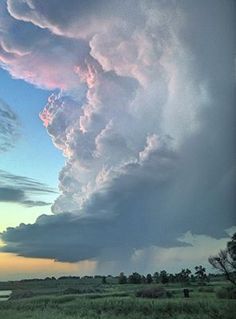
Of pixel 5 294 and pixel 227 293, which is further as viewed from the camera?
pixel 5 294

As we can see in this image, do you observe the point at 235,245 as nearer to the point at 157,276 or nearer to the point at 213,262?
the point at 213,262

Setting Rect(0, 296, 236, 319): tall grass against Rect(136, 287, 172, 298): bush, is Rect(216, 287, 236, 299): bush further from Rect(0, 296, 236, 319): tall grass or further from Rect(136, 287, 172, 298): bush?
Rect(136, 287, 172, 298): bush

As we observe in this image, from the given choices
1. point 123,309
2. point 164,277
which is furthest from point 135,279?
point 123,309

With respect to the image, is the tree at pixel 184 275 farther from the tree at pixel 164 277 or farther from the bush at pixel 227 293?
the bush at pixel 227 293

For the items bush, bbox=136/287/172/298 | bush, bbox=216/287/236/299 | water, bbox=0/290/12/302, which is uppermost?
water, bbox=0/290/12/302

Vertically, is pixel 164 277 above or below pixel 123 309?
above

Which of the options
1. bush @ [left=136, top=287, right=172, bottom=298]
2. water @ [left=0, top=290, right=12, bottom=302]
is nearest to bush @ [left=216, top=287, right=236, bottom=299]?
bush @ [left=136, top=287, right=172, bottom=298]

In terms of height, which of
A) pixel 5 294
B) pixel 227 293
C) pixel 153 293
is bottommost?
A: pixel 227 293

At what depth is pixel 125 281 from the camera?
6600 centimetres

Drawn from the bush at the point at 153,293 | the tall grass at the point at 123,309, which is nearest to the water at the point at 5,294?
the tall grass at the point at 123,309

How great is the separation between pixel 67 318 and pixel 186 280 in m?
55.0

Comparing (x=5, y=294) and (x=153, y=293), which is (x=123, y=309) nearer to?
(x=153, y=293)

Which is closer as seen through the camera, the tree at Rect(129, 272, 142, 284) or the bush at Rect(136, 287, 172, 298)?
the bush at Rect(136, 287, 172, 298)

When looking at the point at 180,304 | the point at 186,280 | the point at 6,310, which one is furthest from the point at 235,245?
the point at 186,280
